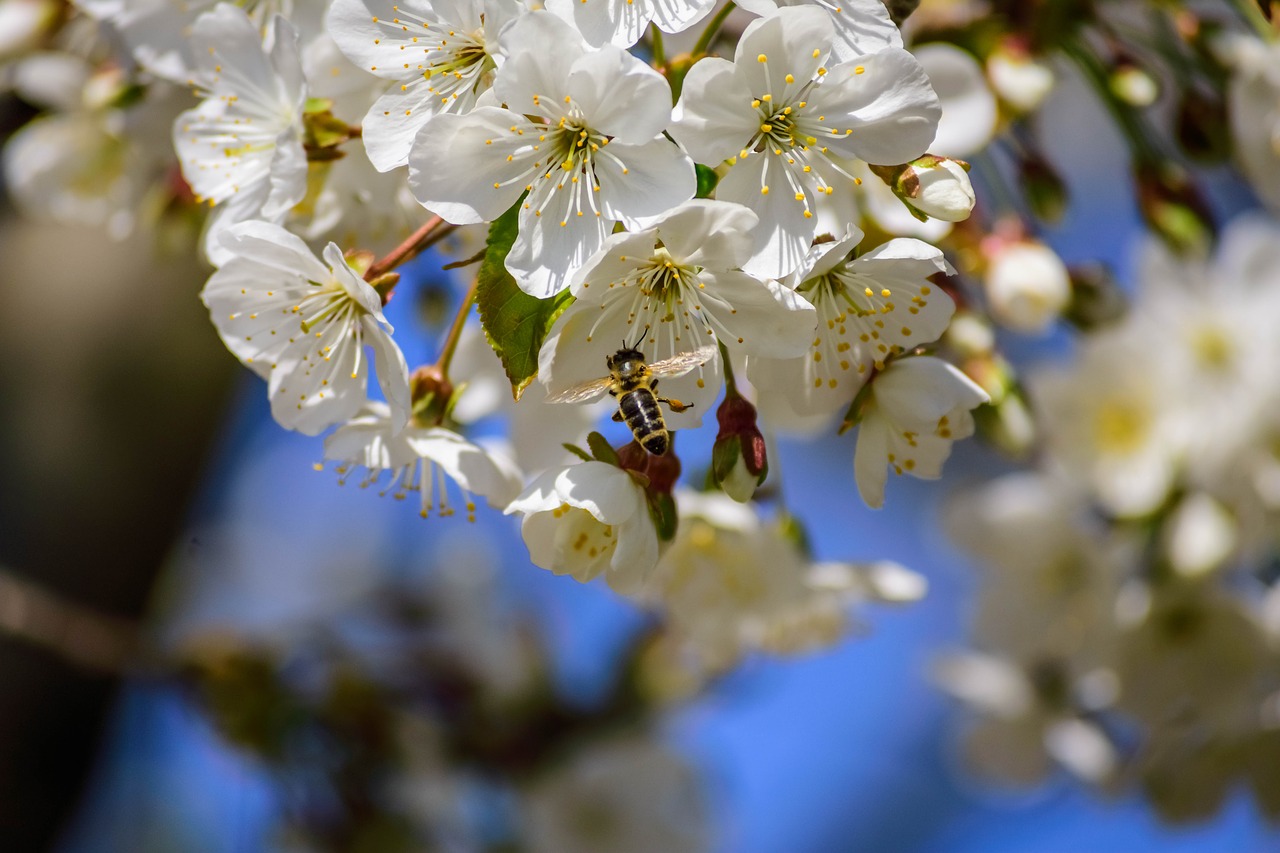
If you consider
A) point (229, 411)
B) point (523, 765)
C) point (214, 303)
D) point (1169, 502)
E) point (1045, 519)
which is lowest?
point (523, 765)

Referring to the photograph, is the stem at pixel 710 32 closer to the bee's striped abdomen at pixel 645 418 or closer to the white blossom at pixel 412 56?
the white blossom at pixel 412 56

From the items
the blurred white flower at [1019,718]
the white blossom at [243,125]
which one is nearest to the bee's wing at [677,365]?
the white blossom at [243,125]

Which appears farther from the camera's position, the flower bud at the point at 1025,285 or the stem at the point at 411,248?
the flower bud at the point at 1025,285

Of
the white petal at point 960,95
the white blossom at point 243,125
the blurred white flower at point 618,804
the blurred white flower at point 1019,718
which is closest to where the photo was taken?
the white blossom at point 243,125

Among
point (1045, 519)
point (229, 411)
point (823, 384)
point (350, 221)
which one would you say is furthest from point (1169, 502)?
point (229, 411)

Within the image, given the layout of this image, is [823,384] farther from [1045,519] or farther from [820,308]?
[1045,519]
